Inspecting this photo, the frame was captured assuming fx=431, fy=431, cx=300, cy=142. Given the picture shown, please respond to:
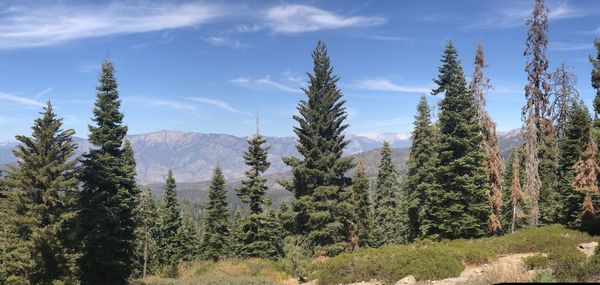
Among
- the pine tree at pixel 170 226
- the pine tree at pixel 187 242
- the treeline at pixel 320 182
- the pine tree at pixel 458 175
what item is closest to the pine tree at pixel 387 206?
the treeline at pixel 320 182

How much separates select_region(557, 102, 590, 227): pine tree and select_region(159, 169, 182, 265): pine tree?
49677 mm

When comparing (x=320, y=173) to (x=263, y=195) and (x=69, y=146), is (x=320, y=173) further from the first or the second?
(x=69, y=146)

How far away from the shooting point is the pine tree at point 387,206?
5884 centimetres

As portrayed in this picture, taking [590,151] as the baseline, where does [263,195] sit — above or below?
below

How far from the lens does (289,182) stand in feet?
109

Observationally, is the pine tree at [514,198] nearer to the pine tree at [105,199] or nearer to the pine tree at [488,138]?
the pine tree at [488,138]

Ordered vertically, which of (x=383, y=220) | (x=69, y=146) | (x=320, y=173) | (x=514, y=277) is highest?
(x=69, y=146)

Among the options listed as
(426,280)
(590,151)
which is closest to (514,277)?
(426,280)

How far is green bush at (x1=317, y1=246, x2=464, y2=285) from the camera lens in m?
16.1

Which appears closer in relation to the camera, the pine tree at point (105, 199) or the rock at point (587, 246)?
the rock at point (587, 246)

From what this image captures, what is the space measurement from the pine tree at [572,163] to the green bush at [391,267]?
16.3 meters

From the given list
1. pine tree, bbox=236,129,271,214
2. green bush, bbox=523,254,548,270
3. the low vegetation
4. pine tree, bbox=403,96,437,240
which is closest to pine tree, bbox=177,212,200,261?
pine tree, bbox=236,129,271,214

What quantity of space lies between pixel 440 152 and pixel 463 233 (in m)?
6.15

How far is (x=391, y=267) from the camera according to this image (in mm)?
16938
